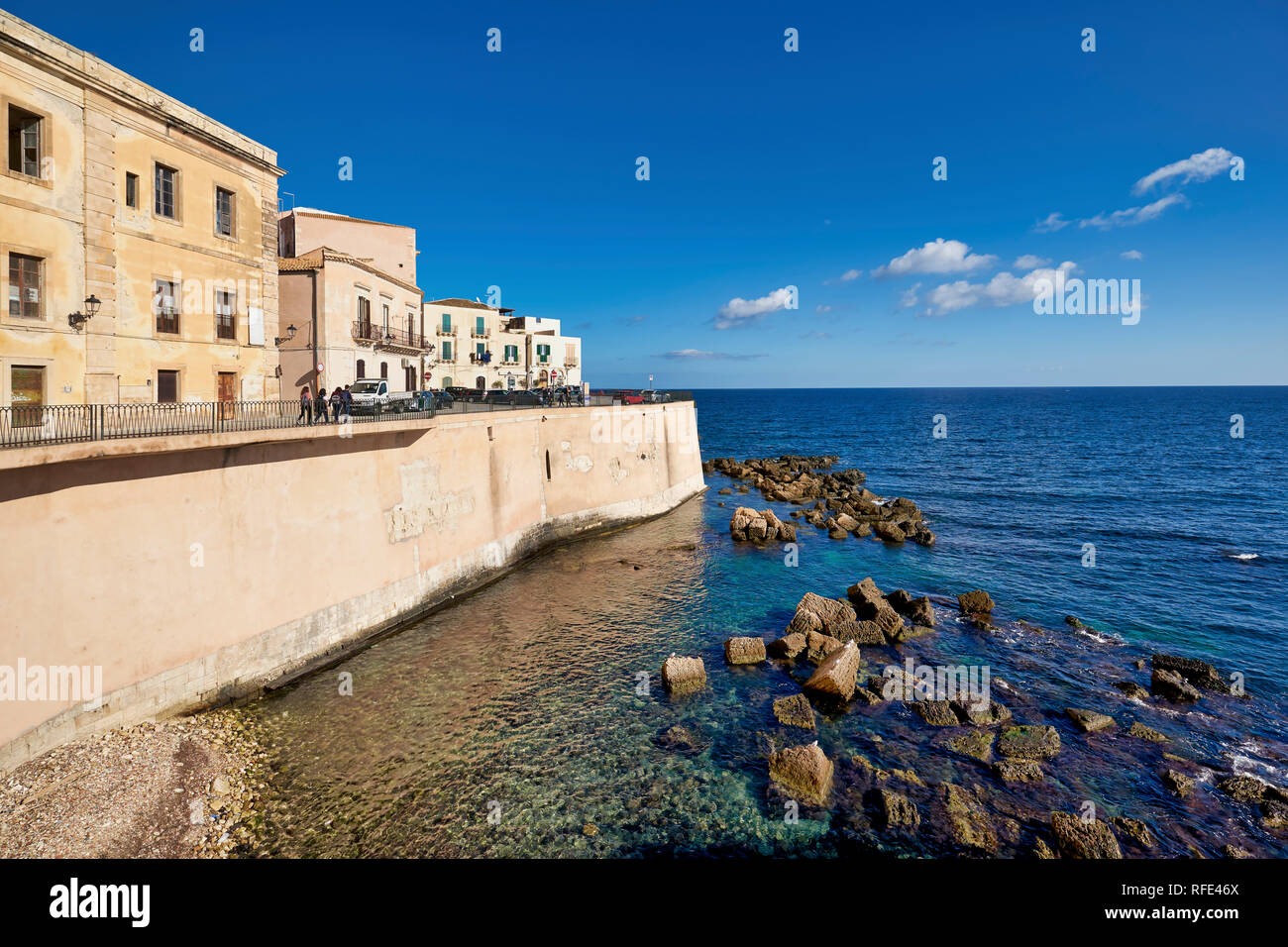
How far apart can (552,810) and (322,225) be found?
106 ft

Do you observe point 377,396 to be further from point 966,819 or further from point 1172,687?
point 1172,687

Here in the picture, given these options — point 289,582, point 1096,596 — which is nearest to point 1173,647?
point 1096,596

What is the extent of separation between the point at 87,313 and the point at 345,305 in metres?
11.6

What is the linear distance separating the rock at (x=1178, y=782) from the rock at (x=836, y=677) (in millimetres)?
6333

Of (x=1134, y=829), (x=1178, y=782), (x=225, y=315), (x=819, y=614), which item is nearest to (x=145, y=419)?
(x=225, y=315)

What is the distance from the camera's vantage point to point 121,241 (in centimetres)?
1636

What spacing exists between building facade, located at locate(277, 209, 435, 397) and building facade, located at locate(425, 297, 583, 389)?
1168cm

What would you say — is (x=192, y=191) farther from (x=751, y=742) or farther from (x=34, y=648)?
(x=751, y=742)

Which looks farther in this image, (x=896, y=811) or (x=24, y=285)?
(x=24, y=285)

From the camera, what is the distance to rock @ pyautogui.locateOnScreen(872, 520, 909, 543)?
32.5 m

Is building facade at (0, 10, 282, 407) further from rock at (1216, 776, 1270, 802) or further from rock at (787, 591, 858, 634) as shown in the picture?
rock at (1216, 776, 1270, 802)

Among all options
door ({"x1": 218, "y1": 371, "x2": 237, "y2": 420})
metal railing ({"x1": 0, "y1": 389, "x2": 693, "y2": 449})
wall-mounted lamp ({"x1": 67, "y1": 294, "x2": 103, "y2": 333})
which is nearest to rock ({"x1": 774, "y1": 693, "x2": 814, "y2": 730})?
metal railing ({"x1": 0, "y1": 389, "x2": 693, "y2": 449})

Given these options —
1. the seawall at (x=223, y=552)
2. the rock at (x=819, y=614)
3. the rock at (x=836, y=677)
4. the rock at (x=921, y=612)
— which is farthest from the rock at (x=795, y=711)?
the seawall at (x=223, y=552)

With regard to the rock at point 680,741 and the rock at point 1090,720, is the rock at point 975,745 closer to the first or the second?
the rock at point 1090,720
